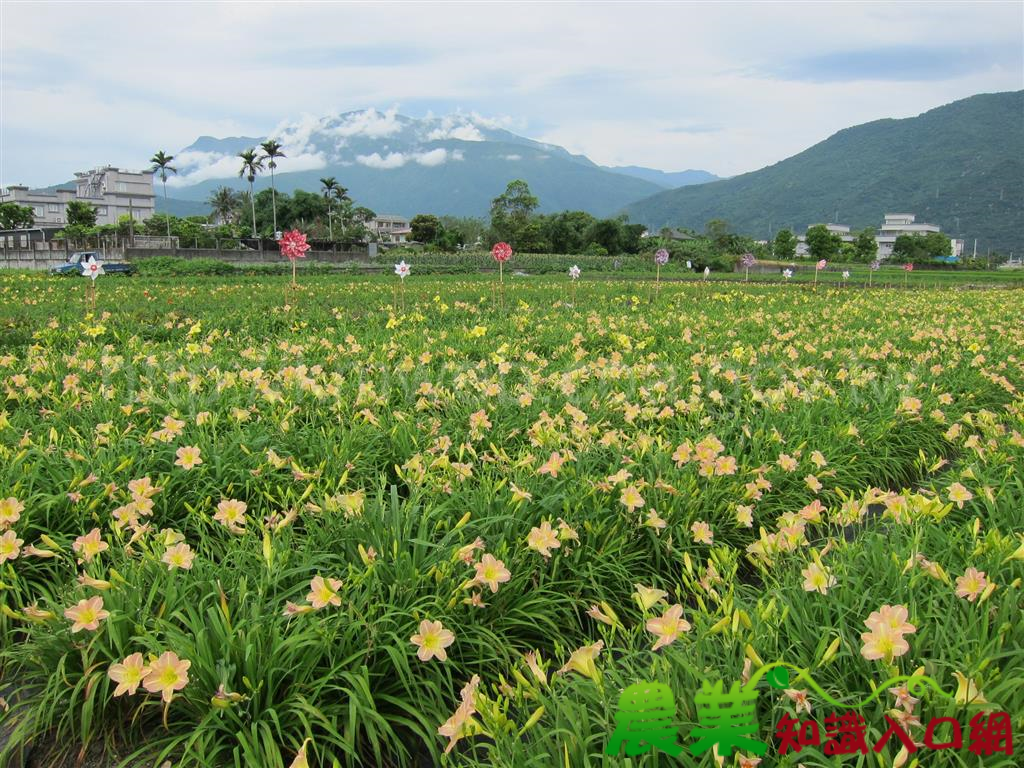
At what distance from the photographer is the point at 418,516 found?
267 centimetres

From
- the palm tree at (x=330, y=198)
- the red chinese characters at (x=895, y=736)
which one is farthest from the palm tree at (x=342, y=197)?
the red chinese characters at (x=895, y=736)

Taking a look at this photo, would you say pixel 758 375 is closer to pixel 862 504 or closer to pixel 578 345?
pixel 578 345

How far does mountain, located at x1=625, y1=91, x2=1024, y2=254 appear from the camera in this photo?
389 feet

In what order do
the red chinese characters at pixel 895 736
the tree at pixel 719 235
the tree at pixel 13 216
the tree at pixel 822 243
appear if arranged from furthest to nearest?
the tree at pixel 822 243 → the tree at pixel 719 235 → the tree at pixel 13 216 → the red chinese characters at pixel 895 736

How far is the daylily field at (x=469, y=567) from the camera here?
1689mm

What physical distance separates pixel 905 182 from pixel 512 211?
114142mm

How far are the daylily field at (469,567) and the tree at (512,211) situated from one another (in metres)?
62.6

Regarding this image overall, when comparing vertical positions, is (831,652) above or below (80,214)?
below

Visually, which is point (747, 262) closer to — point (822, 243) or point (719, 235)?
point (719, 235)

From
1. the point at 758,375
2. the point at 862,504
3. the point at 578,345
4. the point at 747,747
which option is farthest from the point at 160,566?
the point at 578,345

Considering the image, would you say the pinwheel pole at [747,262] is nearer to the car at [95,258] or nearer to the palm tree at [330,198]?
the car at [95,258]

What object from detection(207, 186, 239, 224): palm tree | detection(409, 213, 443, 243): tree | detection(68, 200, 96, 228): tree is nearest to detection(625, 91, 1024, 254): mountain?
detection(409, 213, 443, 243): tree

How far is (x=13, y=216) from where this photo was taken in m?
61.6

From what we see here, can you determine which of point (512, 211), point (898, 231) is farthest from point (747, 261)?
point (898, 231)
